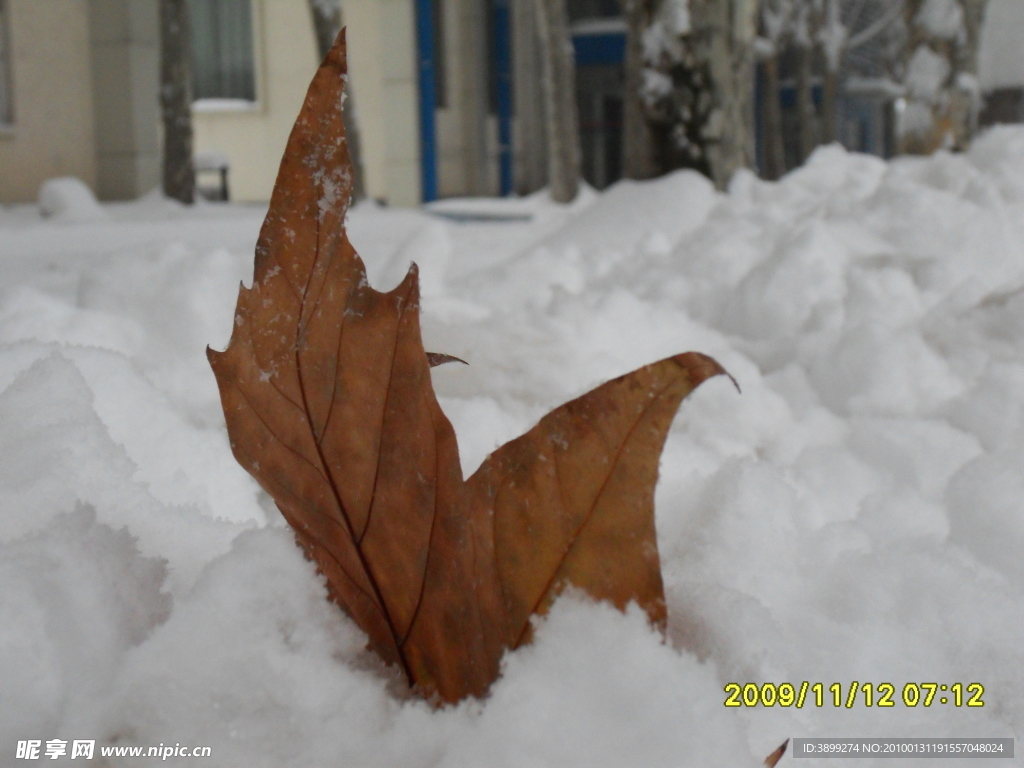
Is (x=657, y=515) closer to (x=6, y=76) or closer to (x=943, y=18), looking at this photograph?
(x=943, y=18)

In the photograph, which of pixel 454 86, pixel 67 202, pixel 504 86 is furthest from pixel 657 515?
pixel 504 86

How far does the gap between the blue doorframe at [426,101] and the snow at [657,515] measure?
35.0ft

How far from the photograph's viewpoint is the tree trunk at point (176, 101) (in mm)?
10008

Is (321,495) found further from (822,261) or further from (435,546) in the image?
(822,261)

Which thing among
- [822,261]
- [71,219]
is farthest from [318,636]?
[71,219]

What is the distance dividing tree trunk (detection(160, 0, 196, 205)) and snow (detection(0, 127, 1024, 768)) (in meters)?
7.57

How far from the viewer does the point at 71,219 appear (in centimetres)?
818

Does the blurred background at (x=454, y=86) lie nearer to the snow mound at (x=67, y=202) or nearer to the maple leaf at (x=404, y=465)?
the snow mound at (x=67, y=202)

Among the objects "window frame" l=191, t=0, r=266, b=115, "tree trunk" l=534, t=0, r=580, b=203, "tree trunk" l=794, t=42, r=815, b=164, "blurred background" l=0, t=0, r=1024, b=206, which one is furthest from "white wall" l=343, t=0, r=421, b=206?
"tree trunk" l=794, t=42, r=815, b=164

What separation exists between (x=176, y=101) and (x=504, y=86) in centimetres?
769

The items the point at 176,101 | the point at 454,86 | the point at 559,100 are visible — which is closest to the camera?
the point at 176,101

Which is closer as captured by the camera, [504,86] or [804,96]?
[504,86]

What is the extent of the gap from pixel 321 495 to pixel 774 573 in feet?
1.70

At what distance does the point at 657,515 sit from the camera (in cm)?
124
